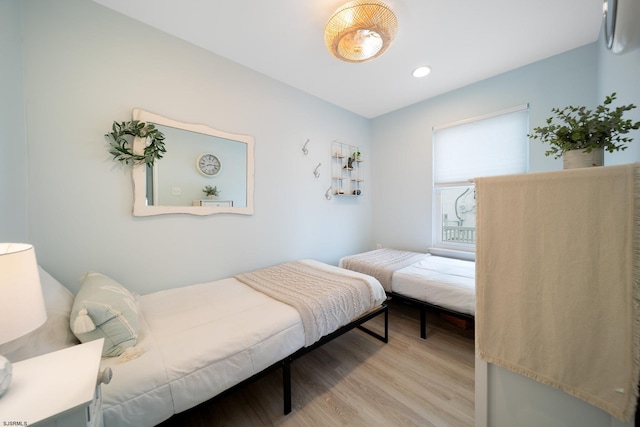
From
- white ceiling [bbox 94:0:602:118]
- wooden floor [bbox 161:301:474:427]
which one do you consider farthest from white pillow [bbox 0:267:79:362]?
white ceiling [bbox 94:0:602:118]

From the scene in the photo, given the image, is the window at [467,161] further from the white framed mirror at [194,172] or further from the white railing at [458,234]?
the white framed mirror at [194,172]

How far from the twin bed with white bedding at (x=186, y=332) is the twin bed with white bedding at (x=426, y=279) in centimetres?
52

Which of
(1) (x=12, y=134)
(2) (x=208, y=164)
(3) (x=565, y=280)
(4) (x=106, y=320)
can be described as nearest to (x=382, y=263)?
(3) (x=565, y=280)

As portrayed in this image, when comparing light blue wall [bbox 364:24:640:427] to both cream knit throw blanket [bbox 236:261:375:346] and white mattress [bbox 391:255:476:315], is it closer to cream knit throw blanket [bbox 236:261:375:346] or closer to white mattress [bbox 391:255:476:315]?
white mattress [bbox 391:255:476:315]

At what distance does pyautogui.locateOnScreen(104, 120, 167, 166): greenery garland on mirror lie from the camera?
5.24 feet

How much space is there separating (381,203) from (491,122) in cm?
171

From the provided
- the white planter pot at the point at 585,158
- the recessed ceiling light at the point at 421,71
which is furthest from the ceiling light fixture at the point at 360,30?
the white planter pot at the point at 585,158

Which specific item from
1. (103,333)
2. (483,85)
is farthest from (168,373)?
(483,85)

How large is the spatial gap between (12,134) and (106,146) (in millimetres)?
408

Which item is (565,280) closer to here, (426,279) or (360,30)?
(426,279)

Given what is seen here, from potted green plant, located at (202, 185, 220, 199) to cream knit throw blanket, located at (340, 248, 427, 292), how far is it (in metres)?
1.69

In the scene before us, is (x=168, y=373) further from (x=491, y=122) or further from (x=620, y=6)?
(x=491, y=122)

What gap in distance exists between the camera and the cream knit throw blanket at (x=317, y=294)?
4.83 feet

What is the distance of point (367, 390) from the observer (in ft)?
5.05
